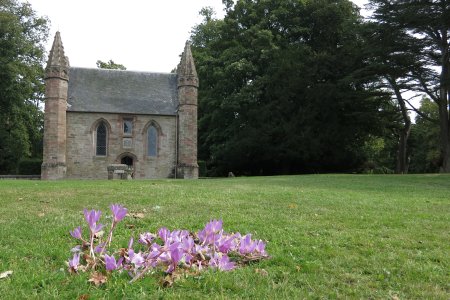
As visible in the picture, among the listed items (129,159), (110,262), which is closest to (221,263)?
(110,262)

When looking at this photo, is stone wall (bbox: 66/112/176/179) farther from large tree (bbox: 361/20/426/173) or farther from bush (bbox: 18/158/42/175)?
large tree (bbox: 361/20/426/173)

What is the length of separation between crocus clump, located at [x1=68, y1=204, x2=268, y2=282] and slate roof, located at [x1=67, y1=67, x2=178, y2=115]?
94.0 feet

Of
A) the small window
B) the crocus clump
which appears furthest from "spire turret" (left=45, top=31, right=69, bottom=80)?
the crocus clump

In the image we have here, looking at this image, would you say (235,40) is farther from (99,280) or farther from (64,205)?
(99,280)

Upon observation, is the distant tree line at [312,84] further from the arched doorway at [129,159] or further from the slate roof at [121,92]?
the arched doorway at [129,159]

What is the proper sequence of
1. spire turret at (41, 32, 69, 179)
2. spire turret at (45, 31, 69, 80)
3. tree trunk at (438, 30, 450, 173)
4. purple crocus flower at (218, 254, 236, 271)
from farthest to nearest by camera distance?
spire turret at (45, 31, 69, 80) < spire turret at (41, 32, 69, 179) < tree trunk at (438, 30, 450, 173) < purple crocus flower at (218, 254, 236, 271)

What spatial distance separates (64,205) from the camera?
8.80 metres

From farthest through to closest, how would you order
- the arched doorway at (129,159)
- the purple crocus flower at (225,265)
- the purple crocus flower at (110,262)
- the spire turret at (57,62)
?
the arched doorway at (129,159)
the spire turret at (57,62)
the purple crocus flower at (225,265)
the purple crocus flower at (110,262)

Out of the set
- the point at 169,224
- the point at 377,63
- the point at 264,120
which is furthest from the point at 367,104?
the point at 169,224

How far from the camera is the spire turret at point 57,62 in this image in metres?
29.2

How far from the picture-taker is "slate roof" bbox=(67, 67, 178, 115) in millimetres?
31641

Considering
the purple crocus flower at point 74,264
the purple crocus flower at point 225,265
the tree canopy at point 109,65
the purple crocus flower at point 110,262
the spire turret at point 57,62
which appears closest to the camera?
the purple crocus flower at point 110,262

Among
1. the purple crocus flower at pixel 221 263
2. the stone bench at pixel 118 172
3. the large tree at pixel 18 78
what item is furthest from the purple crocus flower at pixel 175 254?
the large tree at pixel 18 78

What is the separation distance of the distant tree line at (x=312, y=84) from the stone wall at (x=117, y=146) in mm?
5818
